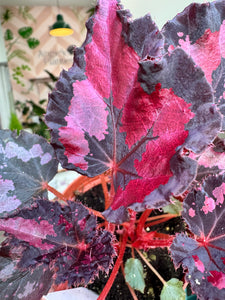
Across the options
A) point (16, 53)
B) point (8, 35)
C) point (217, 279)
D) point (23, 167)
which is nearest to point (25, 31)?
point (8, 35)

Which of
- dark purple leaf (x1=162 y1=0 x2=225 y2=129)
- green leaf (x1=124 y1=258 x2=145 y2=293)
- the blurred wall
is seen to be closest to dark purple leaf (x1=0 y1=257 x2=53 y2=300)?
green leaf (x1=124 y1=258 x2=145 y2=293)

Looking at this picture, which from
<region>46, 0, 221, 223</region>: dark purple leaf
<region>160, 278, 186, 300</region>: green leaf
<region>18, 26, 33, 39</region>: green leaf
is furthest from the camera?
<region>18, 26, 33, 39</region>: green leaf

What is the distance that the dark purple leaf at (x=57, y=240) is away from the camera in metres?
0.31

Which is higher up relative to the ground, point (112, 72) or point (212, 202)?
point (112, 72)

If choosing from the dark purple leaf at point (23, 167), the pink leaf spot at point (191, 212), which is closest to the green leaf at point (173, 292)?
the pink leaf spot at point (191, 212)

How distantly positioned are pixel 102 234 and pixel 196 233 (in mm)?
121

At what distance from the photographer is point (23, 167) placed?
0.41 m

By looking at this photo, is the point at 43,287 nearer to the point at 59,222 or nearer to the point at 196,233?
the point at 59,222

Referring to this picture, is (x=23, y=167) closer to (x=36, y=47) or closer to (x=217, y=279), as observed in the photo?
(x=217, y=279)

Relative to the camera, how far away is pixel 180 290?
366 mm

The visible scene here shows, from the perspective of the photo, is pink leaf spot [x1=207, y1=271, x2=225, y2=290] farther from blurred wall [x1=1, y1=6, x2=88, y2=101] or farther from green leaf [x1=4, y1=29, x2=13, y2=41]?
green leaf [x1=4, y1=29, x2=13, y2=41]

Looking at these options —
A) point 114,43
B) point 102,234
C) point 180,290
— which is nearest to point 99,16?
point 114,43

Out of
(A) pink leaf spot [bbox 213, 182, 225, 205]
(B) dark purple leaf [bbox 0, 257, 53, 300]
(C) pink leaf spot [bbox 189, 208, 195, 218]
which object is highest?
(A) pink leaf spot [bbox 213, 182, 225, 205]

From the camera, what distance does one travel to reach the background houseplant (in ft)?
0.84
